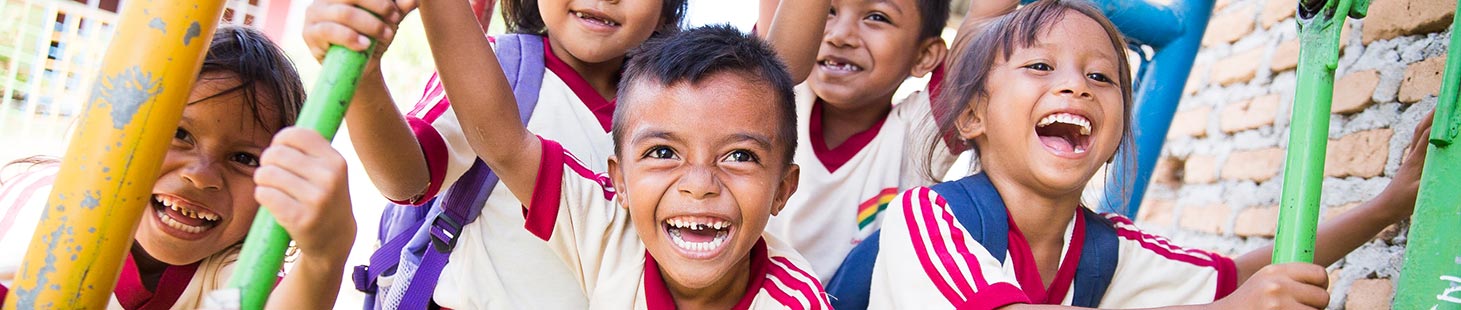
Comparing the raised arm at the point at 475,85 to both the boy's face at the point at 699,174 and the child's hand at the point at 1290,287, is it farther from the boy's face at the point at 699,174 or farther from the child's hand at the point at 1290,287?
the child's hand at the point at 1290,287

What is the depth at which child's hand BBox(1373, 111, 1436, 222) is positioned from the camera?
6.03 ft

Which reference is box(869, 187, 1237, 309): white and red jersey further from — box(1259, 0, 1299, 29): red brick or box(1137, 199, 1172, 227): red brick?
box(1137, 199, 1172, 227): red brick

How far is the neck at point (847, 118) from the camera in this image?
2264mm

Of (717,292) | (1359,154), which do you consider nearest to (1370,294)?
(1359,154)

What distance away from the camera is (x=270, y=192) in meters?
0.95

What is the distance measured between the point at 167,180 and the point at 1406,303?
156 centimetres

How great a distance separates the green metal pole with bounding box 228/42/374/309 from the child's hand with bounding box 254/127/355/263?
1 cm

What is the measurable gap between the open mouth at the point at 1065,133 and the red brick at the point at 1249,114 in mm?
1339

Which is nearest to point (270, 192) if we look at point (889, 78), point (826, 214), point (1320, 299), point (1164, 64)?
point (1320, 299)

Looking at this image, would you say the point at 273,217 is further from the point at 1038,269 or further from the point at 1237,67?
the point at 1237,67

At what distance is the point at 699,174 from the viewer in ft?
5.20

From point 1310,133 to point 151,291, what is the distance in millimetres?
1574

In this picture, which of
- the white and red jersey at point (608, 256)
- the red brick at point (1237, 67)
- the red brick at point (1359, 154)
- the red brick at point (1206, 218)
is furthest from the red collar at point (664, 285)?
the red brick at point (1237, 67)

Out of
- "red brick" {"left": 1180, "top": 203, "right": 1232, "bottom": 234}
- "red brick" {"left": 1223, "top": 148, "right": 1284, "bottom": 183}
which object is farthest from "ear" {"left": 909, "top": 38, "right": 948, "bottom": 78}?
"red brick" {"left": 1180, "top": 203, "right": 1232, "bottom": 234}
